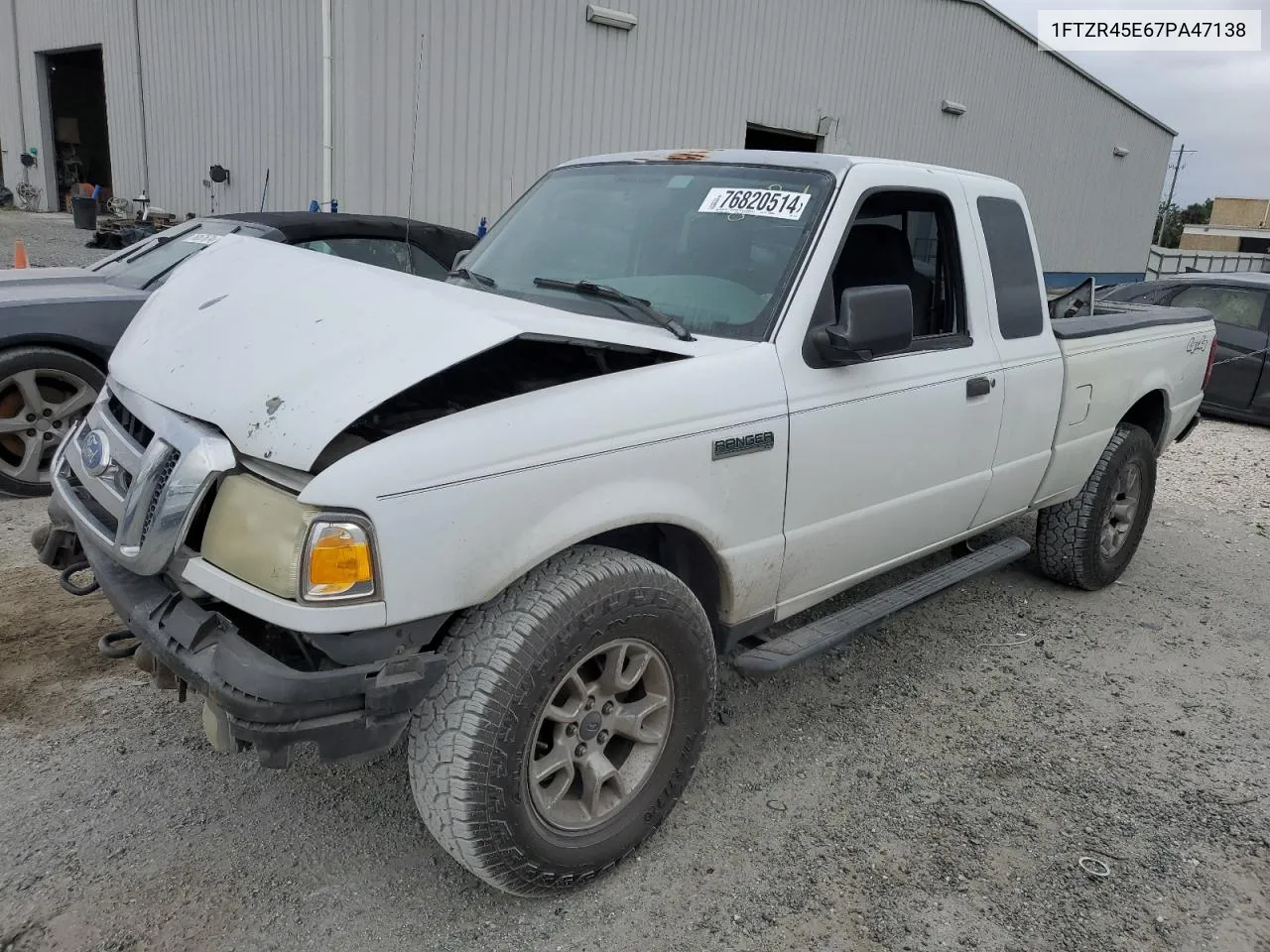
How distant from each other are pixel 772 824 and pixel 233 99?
13.7m

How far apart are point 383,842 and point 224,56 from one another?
13.8m

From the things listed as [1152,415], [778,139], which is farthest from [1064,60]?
[1152,415]

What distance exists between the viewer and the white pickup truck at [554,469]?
220 centimetres

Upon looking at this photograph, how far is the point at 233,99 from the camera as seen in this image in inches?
530

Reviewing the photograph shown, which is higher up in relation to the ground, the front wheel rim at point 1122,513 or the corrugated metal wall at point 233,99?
the corrugated metal wall at point 233,99

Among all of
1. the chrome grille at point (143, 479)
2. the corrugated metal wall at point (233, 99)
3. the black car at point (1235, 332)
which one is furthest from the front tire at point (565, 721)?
the corrugated metal wall at point (233, 99)

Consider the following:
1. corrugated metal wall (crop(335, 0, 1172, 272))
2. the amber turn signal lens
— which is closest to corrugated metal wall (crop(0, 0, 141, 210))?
corrugated metal wall (crop(335, 0, 1172, 272))

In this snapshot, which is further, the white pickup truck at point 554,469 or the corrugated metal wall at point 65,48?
the corrugated metal wall at point 65,48

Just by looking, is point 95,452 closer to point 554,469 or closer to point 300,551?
point 300,551

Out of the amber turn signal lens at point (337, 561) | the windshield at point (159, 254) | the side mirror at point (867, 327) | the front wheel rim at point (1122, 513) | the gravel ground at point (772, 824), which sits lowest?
the gravel ground at point (772, 824)

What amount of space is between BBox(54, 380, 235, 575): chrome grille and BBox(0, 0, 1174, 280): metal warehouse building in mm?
6872

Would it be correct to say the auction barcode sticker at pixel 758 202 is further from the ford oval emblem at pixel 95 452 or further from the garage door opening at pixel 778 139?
the garage door opening at pixel 778 139

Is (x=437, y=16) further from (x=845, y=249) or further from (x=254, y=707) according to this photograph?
(x=254, y=707)

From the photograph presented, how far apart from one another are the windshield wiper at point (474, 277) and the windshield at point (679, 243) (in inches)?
0.7
